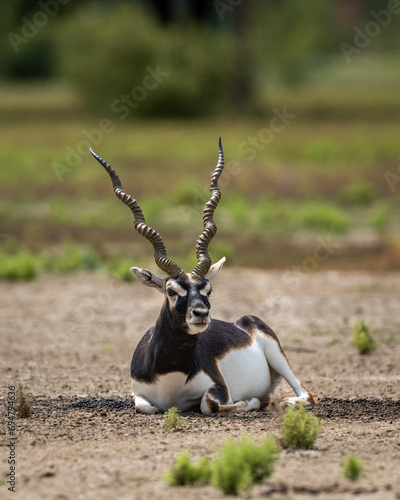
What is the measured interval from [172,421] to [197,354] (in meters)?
0.94

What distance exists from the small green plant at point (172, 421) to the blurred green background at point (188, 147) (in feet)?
23.0

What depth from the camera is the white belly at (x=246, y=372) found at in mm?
8734

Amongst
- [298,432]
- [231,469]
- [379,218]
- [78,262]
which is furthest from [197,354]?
[379,218]

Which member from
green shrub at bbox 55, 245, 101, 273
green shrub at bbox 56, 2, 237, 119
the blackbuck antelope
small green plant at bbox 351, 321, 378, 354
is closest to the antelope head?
the blackbuck antelope

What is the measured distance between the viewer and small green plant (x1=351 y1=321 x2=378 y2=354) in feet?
36.4

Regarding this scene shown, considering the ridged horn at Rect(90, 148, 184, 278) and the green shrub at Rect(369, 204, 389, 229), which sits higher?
the ridged horn at Rect(90, 148, 184, 278)

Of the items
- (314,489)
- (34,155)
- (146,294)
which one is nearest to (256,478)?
(314,489)

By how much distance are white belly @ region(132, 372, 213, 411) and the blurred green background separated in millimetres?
6343

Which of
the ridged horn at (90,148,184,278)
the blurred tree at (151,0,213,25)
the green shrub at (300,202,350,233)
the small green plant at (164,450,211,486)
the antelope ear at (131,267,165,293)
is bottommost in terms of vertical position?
the green shrub at (300,202,350,233)

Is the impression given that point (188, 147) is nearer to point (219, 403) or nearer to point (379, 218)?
point (379, 218)

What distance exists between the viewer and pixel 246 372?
8.83 m

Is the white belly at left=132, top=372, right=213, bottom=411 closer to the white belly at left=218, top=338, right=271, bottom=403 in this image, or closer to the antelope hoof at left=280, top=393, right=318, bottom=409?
the white belly at left=218, top=338, right=271, bottom=403

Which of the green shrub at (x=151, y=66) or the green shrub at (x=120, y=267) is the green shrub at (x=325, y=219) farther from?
the green shrub at (x=151, y=66)

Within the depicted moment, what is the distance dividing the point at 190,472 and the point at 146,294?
7.90 m
